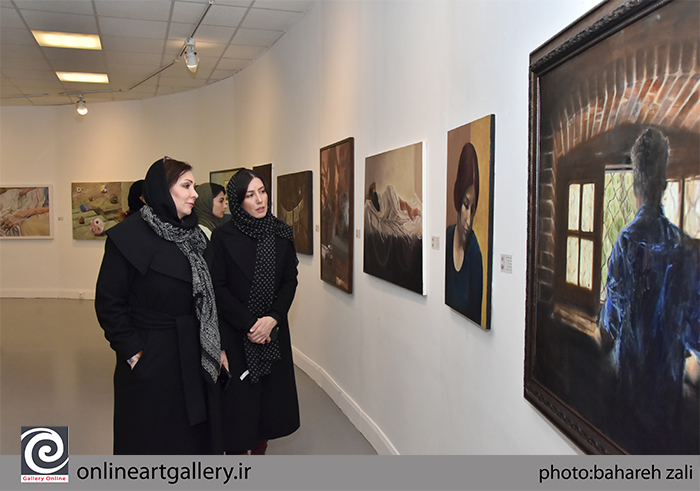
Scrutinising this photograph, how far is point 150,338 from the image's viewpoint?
2951 mm

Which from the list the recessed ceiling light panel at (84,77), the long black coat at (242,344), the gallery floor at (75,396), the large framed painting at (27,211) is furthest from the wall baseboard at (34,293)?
the long black coat at (242,344)

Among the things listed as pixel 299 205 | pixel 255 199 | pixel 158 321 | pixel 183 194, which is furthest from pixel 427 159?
pixel 299 205

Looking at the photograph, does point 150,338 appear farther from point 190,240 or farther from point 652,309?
point 652,309

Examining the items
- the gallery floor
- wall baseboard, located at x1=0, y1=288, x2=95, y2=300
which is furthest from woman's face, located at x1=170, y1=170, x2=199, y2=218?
wall baseboard, located at x1=0, y1=288, x2=95, y2=300

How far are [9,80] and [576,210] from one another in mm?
11590

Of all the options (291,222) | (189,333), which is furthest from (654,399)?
(291,222)

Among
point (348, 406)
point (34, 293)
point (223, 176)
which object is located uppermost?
point (223, 176)

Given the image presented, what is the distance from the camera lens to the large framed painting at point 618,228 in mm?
1289

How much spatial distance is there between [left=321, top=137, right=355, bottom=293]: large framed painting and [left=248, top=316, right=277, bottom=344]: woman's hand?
5.03 feet

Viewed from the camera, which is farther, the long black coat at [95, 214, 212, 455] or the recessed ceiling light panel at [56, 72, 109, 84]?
the recessed ceiling light panel at [56, 72, 109, 84]

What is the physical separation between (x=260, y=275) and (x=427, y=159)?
1.44m

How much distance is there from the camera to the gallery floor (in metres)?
4.69

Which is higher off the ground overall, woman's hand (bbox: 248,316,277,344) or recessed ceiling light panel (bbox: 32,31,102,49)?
recessed ceiling light panel (bbox: 32,31,102,49)

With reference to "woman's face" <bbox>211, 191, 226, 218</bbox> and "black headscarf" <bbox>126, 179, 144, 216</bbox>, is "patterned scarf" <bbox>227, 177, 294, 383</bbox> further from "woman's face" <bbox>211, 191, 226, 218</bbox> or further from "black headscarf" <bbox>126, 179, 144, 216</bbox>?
"woman's face" <bbox>211, 191, 226, 218</bbox>
